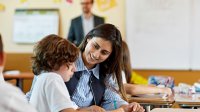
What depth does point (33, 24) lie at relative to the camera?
580 cm

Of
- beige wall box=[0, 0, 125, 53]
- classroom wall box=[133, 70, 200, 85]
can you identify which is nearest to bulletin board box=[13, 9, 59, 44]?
beige wall box=[0, 0, 125, 53]

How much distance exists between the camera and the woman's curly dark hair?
74.9 inches

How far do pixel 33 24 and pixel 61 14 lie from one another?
47 cm

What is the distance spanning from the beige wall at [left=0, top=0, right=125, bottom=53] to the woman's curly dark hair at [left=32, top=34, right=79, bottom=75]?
11.9 ft

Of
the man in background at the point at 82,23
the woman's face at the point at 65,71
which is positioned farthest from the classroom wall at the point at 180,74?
the woman's face at the point at 65,71

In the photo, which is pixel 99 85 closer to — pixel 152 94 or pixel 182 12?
pixel 152 94

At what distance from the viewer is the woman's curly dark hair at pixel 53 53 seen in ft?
6.24

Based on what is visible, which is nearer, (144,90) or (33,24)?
(144,90)

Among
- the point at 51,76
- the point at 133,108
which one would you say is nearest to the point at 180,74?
the point at 133,108

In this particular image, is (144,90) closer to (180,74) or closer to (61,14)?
(180,74)

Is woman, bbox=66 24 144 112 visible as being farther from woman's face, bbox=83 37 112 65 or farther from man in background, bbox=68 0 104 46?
man in background, bbox=68 0 104 46

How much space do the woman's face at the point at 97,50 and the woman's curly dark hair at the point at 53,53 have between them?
0.50 metres

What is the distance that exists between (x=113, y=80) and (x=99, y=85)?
0.12 m

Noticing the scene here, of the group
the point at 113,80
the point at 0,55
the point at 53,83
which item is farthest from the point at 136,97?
the point at 0,55
